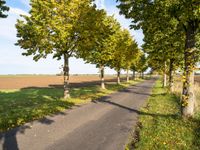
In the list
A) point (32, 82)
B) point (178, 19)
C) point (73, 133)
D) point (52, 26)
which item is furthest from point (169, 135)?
point (32, 82)

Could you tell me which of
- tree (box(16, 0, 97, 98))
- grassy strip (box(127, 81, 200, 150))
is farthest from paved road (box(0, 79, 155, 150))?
tree (box(16, 0, 97, 98))

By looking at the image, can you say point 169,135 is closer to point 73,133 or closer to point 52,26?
point 73,133

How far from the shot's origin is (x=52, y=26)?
25.0 metres

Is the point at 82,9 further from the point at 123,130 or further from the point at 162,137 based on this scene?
the point at 162,137

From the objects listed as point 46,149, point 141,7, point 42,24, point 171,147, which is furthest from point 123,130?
point 42,24

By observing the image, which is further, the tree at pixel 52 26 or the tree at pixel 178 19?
the tree at pixel 52 26

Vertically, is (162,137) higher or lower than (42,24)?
lower

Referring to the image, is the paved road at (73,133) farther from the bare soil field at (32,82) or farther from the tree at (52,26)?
the bare soil field at (32,82)

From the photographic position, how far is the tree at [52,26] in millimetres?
25172

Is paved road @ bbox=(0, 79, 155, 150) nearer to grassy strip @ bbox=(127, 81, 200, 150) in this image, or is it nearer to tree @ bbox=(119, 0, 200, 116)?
grassy strip @ bbox=(127, 81, 200, 150)

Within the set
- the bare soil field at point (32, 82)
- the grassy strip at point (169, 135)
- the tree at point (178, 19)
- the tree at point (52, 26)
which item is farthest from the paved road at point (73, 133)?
the bare soil field at point (32, 82)

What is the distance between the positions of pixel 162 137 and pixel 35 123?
A: 280 inches

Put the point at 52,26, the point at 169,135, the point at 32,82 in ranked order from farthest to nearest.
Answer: the point at 32,82, the point at 52,26, the point at 169,135

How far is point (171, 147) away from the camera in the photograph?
10148mm
